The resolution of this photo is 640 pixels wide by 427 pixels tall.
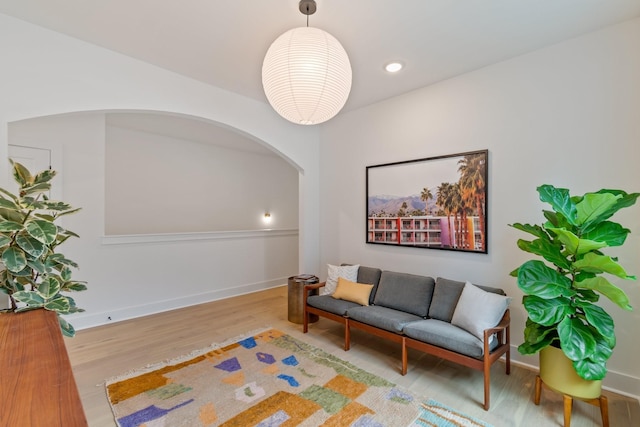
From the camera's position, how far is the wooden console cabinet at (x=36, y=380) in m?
0.79

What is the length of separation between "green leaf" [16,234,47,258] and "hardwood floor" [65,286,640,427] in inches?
48.8

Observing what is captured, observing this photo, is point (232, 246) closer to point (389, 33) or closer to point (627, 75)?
point (389, 33)

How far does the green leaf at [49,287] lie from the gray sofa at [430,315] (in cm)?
234

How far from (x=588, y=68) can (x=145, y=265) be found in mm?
5475

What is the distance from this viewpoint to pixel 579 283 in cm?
196

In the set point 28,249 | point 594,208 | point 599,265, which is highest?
point 594,208

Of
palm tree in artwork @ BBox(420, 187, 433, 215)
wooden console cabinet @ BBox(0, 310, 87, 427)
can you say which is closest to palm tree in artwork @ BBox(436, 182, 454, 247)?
palm tree in artwork @ BBox(420, 187, 433, 215)

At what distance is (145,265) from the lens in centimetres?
428

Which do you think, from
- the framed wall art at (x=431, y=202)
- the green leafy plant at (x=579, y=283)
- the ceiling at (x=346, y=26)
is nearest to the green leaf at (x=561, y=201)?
the green leafy plant at (x=579, y=283)

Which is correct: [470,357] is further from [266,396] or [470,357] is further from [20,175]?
[20,175]

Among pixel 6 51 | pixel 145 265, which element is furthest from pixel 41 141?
pixel 145 265

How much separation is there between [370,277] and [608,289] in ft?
7.10

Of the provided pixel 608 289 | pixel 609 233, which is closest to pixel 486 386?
pixel 608 289

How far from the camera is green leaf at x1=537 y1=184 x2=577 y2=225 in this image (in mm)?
1995
